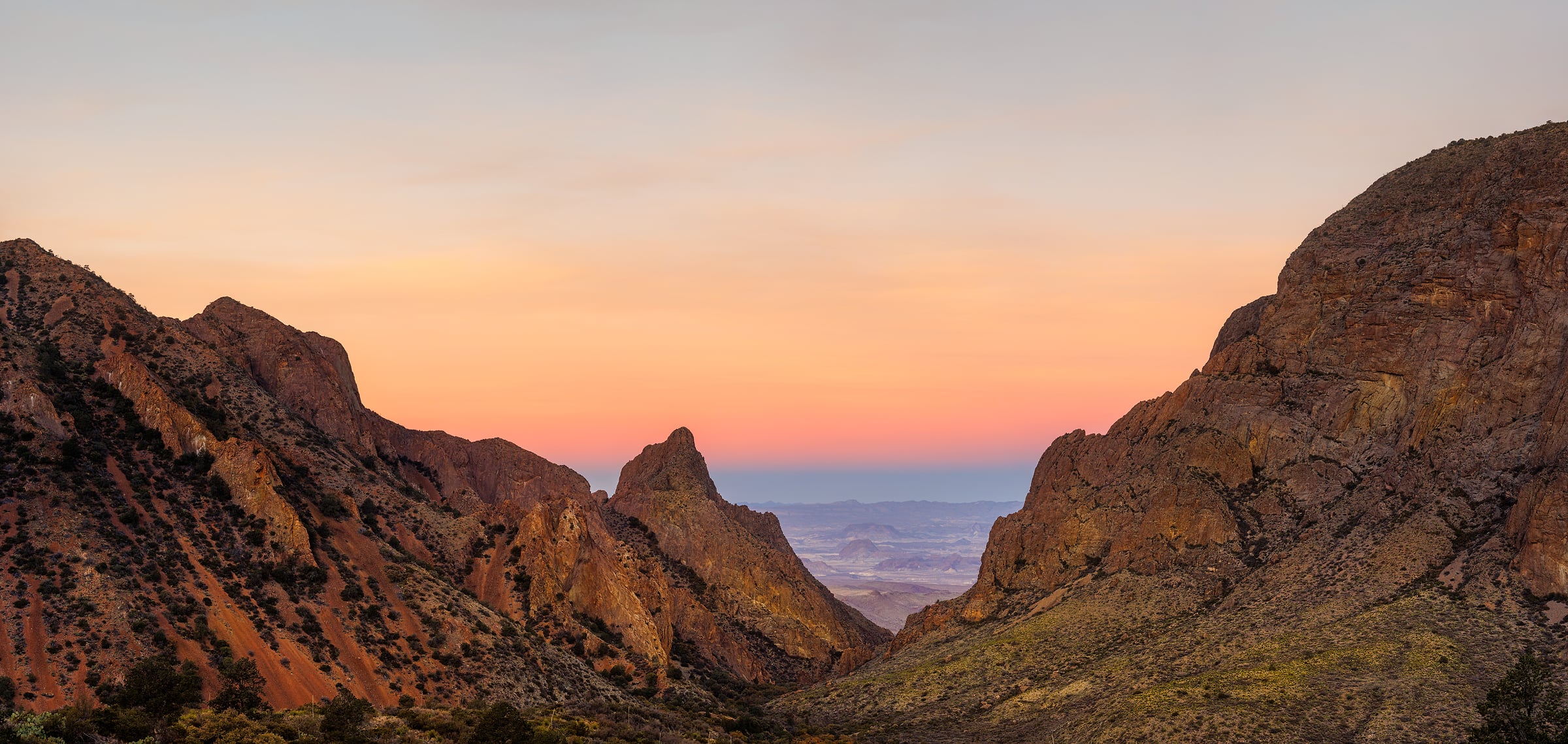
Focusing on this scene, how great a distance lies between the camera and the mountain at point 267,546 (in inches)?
2506

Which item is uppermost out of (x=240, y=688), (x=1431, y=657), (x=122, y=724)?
(x=122, y=724)

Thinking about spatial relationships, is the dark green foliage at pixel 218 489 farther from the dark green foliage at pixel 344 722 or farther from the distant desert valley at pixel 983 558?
the dark green foliage at pixel 344 722

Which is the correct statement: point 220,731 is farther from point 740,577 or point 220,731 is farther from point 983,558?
point 740,577

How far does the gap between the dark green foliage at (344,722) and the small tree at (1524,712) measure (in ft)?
218

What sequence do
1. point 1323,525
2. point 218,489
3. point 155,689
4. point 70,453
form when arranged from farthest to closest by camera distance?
1. point 1323,525
2. point 218,489
3. point 70,453
4. point 155,689

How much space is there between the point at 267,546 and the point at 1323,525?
103350 millimetres

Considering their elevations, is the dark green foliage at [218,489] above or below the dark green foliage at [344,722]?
above

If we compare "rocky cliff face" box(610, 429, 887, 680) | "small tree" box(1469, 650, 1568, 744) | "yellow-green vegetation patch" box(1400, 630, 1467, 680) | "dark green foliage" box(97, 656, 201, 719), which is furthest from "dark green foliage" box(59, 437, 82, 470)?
"yellow-green vegetation patch" box(1400, 630, 1467, 680)

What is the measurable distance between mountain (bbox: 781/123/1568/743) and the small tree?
330cm

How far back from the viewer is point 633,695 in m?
100

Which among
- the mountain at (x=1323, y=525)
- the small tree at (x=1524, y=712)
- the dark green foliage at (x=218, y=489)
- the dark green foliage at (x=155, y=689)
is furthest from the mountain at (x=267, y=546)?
the small tree at (x=1524, y=712)

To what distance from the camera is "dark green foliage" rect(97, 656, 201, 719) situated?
53438 mm

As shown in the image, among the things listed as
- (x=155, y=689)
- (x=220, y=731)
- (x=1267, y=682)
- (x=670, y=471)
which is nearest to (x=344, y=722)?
(x=220, y=731)

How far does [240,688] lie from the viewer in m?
60.2
